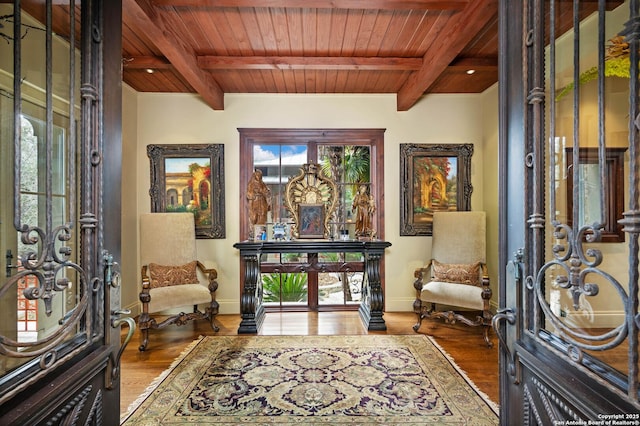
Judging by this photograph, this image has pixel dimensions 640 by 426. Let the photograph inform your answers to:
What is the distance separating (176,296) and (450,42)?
3439mm

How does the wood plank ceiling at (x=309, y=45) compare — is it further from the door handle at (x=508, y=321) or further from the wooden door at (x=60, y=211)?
the door handle at (x=508, y=321)

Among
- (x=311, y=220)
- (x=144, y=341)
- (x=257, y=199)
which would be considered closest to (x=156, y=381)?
(x=144, y=341)

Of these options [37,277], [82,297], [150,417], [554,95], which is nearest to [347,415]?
[150,417]

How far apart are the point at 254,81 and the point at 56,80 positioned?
2898 mm

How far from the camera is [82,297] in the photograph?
39.2 inches

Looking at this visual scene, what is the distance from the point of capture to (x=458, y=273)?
3.46 meters

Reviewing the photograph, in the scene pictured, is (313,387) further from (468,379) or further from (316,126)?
(316,126)

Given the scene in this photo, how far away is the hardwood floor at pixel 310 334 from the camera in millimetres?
2305

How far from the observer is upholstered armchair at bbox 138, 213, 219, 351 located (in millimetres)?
3164

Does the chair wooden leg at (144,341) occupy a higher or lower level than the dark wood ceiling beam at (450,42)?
lower

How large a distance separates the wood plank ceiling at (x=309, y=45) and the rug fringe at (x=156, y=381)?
102 inches

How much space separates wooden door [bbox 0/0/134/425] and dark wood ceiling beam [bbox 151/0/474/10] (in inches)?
50.7

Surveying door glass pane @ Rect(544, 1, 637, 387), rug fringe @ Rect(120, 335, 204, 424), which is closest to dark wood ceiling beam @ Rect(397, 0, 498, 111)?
door glass pane @ Rect(544, 1, 637, 387)

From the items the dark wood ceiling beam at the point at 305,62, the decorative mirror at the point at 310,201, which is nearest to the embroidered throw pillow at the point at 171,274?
the decorative mirror at the point at 310,201
